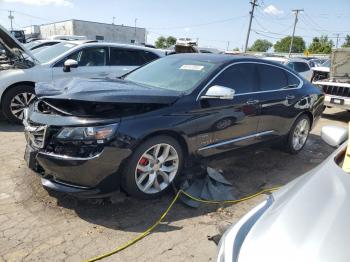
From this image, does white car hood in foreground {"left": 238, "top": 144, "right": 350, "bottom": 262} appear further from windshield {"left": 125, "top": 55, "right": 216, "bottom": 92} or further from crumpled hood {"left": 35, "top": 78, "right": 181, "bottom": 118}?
windshield {"left": 125, "top": 55, "right": 216, "bottom": 92}

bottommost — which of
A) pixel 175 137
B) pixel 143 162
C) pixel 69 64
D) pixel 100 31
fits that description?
pixel 143 162

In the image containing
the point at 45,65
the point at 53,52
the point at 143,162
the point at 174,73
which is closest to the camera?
the point at 143,162

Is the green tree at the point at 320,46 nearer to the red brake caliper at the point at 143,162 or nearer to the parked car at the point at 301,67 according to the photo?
the parked car at the point at 301,67

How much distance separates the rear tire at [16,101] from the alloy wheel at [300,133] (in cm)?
491

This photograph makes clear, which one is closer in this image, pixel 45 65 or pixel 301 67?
pixel 45 65

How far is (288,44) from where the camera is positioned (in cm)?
10612

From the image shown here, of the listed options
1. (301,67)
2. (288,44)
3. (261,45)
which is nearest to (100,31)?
(301,67)

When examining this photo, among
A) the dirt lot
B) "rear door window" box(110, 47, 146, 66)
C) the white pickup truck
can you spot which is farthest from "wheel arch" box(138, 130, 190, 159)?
the white pickup truck

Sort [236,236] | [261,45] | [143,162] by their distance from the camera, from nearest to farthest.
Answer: [236,236], [143,162], [261,45]

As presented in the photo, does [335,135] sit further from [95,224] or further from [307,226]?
[95,224]

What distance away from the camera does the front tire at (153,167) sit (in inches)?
138

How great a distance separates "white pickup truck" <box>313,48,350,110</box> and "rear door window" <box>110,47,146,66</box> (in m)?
4.92

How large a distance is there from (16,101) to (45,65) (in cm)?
89

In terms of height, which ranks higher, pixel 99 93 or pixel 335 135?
pixel 99 93
